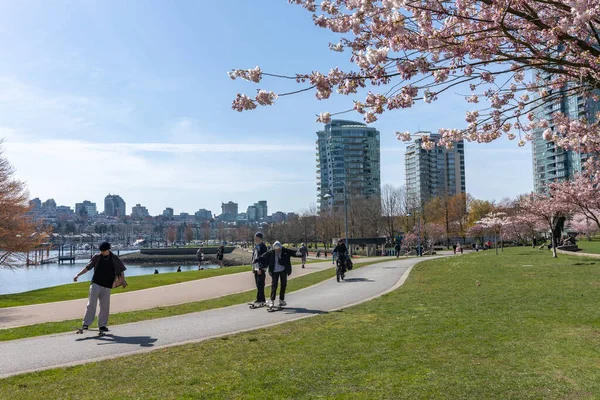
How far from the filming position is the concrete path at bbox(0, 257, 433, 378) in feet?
25.7

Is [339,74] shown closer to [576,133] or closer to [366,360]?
[366,360]

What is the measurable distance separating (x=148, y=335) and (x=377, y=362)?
4.79m

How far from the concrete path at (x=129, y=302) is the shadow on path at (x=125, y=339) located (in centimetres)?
319

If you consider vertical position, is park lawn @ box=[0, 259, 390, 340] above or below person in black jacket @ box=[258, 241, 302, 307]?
below

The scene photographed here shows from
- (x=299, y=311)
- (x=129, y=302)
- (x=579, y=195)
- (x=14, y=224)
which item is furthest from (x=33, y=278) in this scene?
(x=579, y=195)

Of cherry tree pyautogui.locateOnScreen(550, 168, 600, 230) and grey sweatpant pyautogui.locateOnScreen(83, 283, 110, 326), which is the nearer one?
grey sweatpant pyautogui.locateOnScreen(83, 283, 110, 326)

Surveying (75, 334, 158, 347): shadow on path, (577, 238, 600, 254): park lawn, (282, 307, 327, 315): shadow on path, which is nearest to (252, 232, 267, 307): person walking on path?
(282, 307, 327, 315): shadow on path

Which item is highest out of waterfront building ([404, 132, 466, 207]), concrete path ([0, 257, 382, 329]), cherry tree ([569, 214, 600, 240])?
waterfront building ([404, 132, 466, 207])

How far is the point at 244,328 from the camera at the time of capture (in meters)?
10.1

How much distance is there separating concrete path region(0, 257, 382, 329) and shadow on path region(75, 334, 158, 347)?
3189 millimetres

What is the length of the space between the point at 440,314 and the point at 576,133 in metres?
4.42

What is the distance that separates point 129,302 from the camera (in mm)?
15758

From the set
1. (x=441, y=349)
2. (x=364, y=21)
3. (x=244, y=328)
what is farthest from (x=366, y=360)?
(x=364, y=21)

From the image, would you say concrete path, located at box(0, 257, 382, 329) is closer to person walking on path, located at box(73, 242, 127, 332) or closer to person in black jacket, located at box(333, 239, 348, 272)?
person walking on path, located at box(73, 242, 127, 332)
